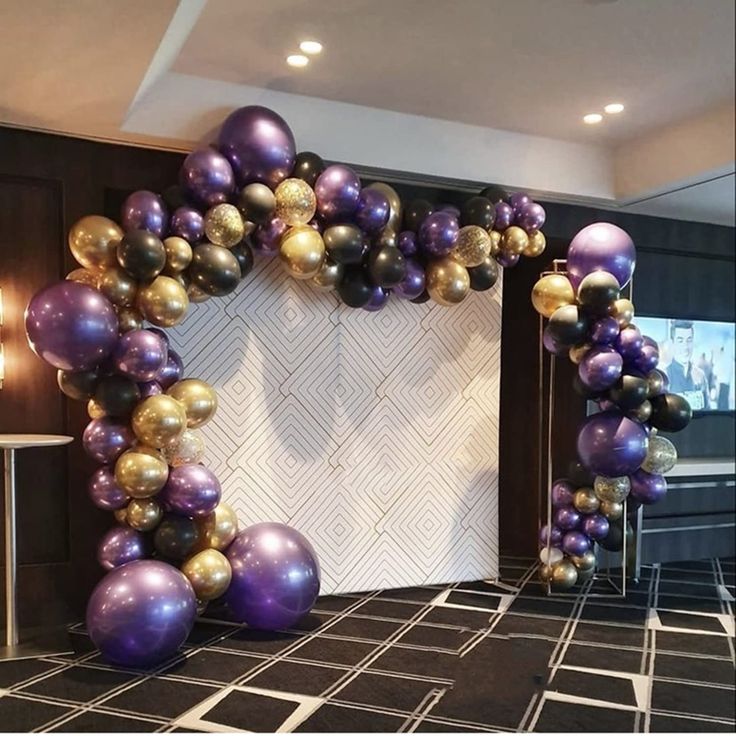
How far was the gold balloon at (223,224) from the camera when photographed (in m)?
3.21

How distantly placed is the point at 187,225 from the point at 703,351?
137 inches

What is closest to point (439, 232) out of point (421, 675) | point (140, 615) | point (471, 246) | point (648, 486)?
point (471, 246)

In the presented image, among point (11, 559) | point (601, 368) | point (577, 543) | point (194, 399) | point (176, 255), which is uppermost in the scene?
point (176, 255)

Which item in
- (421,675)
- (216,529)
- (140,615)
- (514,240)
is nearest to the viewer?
(140,615)

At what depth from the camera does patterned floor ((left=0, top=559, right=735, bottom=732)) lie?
8.25 ft

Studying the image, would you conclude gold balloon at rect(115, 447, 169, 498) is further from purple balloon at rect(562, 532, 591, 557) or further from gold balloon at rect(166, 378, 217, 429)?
purple balloon at rect(562, 532, 591, 557)

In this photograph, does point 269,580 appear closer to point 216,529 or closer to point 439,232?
point 216,529

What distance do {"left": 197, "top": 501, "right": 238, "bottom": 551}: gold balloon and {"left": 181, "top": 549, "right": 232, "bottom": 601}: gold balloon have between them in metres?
0.07

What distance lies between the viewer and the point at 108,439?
3.01 metres

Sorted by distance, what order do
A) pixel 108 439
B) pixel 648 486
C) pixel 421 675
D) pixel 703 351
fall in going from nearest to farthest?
1. pixel 421 675
2. pixel 108 439
3. pixel 648 486
4. pixel 703 351

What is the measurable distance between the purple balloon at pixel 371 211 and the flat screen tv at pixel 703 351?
215 centimetres

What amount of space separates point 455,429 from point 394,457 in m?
0.42

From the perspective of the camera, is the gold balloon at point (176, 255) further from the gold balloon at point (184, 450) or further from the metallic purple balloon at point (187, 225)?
the gold balloon at point (184, 450)

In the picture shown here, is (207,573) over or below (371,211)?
below
